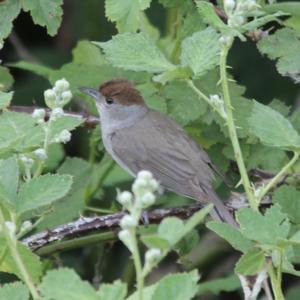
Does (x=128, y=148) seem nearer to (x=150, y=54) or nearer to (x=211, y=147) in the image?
(x=211, y=147)

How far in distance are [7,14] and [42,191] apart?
5.35 ft

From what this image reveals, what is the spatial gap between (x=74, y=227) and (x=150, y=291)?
1228mm

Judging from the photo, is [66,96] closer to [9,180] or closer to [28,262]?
[9,180]

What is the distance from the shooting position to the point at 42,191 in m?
2.66

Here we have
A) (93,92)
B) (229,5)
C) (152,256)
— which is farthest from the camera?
(93,92)

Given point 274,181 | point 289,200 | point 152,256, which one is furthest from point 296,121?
point 152,256

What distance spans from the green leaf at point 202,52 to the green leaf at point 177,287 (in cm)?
97

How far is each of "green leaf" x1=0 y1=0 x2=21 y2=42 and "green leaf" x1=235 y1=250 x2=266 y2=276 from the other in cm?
180

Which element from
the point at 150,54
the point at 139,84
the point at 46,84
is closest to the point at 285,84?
the point at 46,84

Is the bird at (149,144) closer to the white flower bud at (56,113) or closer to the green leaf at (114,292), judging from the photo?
the white flower bud at (56,113)

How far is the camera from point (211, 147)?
4.57m

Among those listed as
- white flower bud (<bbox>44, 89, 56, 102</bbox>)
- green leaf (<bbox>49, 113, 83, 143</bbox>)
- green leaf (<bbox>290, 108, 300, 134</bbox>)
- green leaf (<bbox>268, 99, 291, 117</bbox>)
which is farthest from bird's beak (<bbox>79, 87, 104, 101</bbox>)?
white flower bud (<bbox>44, 89, 56, 102</bbox>)

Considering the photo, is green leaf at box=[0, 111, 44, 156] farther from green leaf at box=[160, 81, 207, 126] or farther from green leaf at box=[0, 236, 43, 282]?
green leaf at box=[160, 81, 207, 126]

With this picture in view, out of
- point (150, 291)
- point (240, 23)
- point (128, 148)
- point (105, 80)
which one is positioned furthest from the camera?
point (128, 148)
